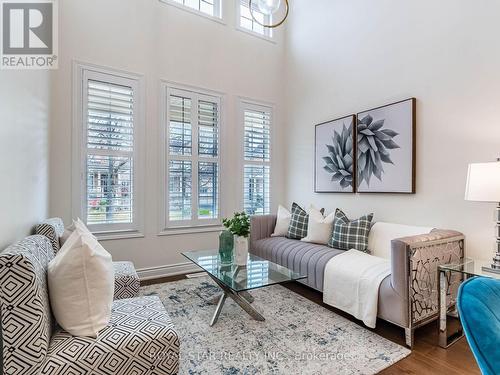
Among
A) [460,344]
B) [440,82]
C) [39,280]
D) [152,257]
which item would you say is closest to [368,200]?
[440,82]

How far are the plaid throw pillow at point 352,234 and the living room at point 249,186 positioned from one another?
0.07ft

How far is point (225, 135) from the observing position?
13.5 ft

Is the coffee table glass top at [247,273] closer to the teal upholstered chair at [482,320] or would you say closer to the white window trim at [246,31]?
the teal upholstered chair at [482,320]

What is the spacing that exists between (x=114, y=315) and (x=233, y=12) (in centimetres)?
438

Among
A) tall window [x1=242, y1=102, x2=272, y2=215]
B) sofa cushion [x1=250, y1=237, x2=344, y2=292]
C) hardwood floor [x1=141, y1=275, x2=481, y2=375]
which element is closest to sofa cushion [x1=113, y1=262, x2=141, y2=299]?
sofa cushion [x1=250, y1=237, x2=344, y2=292]

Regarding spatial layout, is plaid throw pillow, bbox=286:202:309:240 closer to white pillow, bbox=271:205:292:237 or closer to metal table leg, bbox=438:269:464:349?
white pillow, bbox=271:205:292:237

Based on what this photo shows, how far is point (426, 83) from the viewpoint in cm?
274

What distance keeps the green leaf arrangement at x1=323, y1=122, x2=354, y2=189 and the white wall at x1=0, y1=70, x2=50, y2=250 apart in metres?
3.29

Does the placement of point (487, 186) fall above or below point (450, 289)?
above

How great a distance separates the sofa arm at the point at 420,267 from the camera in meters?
1.96

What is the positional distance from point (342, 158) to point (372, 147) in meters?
0.44

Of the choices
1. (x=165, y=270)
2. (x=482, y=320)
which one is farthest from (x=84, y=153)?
(x=482, y=320)

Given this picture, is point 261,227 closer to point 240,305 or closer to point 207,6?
point 240,305

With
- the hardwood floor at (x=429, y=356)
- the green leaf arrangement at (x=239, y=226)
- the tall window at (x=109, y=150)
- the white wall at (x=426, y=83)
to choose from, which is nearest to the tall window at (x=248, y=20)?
the white wall at (x=426, y=83)
